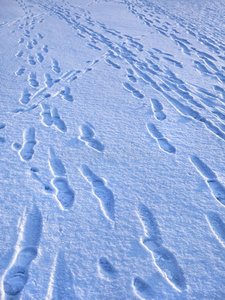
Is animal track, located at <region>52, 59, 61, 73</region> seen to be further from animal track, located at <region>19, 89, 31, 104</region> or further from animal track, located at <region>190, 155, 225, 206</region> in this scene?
animal track, located at <region>190, 155, 225, 206</region>

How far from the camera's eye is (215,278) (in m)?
1.43

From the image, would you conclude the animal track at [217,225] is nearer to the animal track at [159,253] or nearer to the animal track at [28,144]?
the animal track at [159,253]

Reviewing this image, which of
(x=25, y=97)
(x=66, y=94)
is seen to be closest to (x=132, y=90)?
(x=66, y=94)

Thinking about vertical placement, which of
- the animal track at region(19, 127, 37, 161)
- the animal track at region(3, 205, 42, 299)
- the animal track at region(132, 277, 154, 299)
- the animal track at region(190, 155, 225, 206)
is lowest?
the animal track at region(3, 205, 42, 299)

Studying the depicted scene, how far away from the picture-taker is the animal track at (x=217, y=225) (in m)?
1.63

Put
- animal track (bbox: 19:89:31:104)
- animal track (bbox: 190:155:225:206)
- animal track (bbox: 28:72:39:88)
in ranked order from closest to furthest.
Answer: animal track (bbox: 190:155:225:206) → animal track (bbox: 19:89:31:104) → animal track (bbox: 28:72:39:88)

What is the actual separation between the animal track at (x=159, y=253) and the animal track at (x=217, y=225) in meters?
0.31

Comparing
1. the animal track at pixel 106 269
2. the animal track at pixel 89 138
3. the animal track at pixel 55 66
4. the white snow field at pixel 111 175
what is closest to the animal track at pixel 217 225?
the white snow field at pixel 111 175

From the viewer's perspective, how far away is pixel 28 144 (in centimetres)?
231

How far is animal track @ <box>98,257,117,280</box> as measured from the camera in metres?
1.43

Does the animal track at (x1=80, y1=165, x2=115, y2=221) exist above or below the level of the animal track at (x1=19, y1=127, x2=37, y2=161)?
above

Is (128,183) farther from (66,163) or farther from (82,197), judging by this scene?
(66,163)

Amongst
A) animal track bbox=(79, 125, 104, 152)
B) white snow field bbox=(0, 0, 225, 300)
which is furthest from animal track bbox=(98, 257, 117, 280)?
animal track bbox=(79, 125, 104, 152)

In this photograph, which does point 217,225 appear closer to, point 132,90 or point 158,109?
point 158,109
